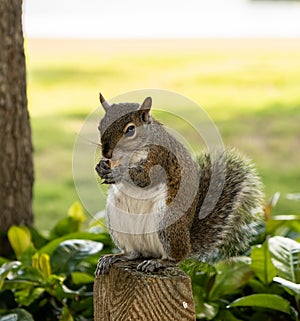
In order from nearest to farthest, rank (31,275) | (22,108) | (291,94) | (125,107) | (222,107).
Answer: (125,107), (31,275), (22,108), (222,107), (291,94)

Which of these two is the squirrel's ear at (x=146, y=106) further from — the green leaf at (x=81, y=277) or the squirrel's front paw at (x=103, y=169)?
the green leaf at (x=81, y=277)

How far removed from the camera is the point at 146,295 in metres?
2.03

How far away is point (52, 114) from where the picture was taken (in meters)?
7.80

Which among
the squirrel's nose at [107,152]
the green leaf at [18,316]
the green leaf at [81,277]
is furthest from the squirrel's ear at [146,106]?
the green leaf at [81,277]

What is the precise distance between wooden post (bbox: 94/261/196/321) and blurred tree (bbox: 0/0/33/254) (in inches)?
53.7

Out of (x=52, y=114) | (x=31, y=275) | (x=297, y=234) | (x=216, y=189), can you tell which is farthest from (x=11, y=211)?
(x=52, y=114)

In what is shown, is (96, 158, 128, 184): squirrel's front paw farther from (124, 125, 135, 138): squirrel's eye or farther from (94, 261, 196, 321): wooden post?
(94, 261, 196, 321): wooden post

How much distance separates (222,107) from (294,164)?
1435 mm

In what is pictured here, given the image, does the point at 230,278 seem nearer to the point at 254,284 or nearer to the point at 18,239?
the point at 254,284

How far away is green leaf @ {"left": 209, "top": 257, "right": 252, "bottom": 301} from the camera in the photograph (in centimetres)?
286

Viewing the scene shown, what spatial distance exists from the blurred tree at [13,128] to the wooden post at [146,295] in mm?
1363

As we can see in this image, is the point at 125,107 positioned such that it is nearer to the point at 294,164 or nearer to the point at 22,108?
the point at 22,108

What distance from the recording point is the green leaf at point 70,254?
2945mm

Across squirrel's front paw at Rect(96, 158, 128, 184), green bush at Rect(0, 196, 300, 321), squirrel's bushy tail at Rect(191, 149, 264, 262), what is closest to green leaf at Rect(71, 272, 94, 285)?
green bush at Rect(0, 196, 300, 321)
